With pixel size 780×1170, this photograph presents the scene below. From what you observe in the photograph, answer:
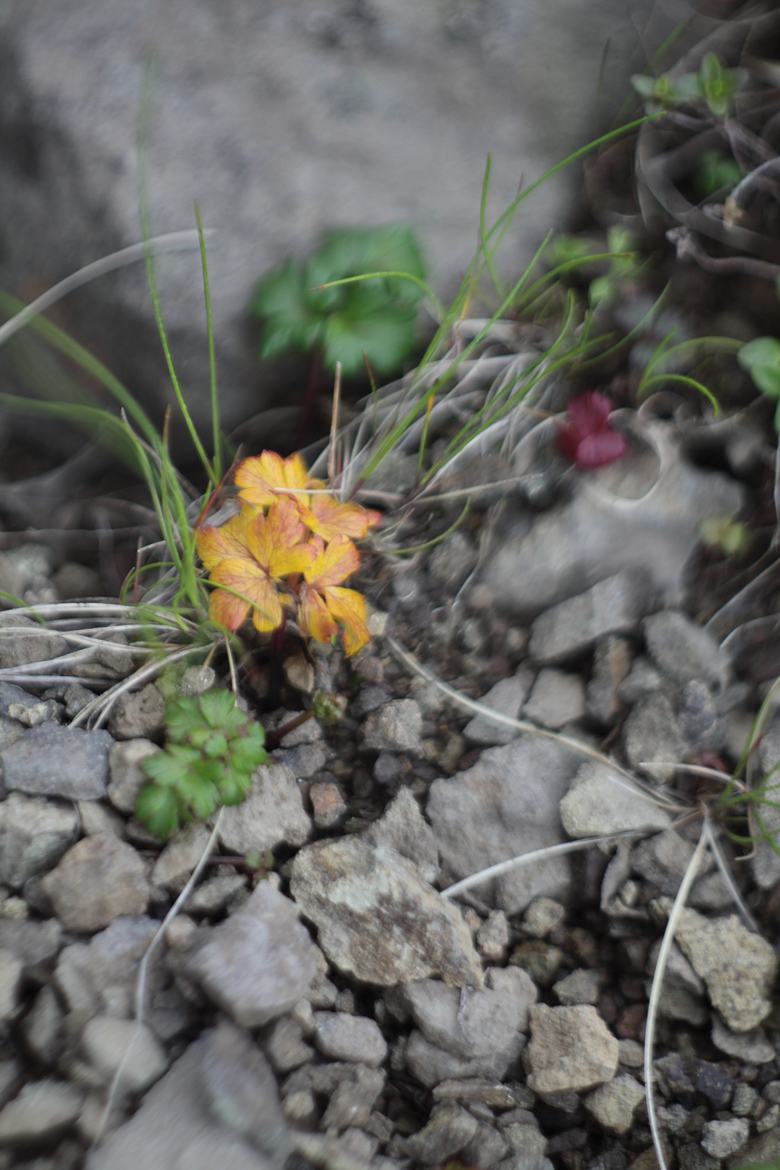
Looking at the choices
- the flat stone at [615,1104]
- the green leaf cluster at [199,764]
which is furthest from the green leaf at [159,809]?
the flat stone at [615,1104]

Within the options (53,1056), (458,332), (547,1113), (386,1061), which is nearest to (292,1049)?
(386,1061)

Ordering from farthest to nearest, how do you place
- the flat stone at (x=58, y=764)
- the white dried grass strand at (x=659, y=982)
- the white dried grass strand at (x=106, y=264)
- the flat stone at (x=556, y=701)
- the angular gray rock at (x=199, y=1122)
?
the white dried grass strand at (x=106, y=264), the flat stone at (x=556, y=701), the flat stone at (x=58, y=764), the white dried grass strand at (x=659, y=982), the angular gray rock at (x=199, y=1122)

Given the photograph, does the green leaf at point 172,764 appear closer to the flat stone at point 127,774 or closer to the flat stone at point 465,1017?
the flat stone at point 127,774

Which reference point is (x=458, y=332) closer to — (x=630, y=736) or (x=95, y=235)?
(x=95, y=235)

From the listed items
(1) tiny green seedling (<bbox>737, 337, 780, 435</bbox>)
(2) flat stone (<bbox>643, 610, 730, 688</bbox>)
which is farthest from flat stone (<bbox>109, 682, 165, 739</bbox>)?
(1) tiny green seedling (<bbox>737, 337, 780, 435</bbox>)

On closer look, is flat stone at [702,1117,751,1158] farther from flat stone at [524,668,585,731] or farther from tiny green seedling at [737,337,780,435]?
tiny green seedling at [737,337,780,435]

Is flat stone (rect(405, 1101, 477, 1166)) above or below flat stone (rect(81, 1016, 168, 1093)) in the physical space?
below
